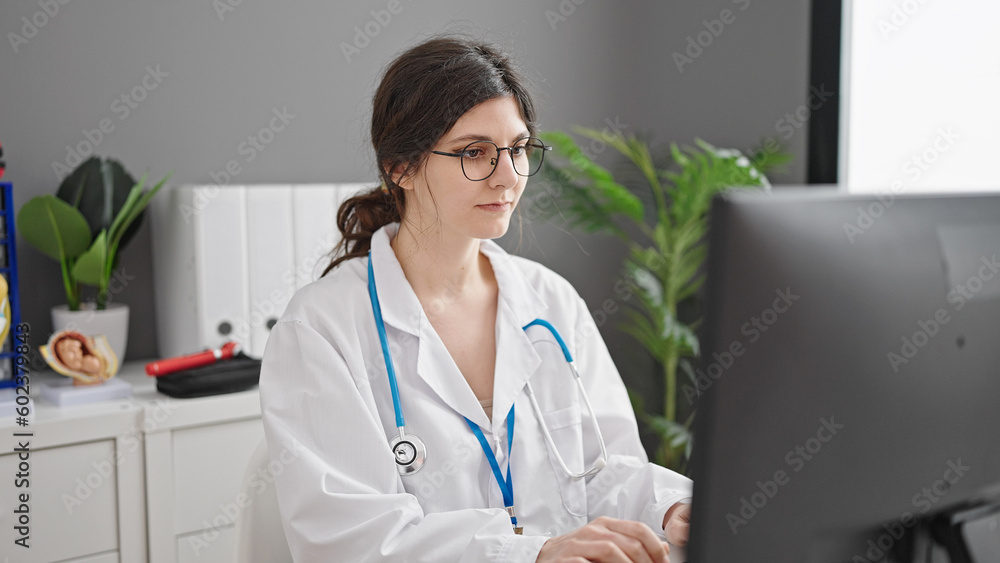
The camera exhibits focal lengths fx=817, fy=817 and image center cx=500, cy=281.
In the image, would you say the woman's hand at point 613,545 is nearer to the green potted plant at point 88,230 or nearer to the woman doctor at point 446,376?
the woman doctor at point 446,376

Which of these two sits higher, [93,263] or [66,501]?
[93,263]

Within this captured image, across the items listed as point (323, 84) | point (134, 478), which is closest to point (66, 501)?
point (134, 478)

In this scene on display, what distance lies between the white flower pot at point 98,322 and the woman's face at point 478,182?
3.65ft

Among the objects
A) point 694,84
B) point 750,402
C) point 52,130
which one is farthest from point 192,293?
point 694,84

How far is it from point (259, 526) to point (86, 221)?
3.85 feet

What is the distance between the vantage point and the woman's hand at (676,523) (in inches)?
44.1

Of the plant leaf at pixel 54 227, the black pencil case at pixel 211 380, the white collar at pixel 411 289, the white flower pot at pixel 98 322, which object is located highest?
the plant leaf at pixel 54 227

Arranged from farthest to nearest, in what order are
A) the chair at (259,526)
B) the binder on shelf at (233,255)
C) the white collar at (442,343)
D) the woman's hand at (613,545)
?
the binder on shelf at (233,255)
the white collar at (442,343)
the chair at (259,526)
the woman's hand at (613,545)

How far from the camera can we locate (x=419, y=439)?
1272 millimetres

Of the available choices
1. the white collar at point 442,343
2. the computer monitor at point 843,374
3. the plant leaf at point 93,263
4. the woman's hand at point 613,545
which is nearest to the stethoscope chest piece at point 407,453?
the white collar at point 442,343

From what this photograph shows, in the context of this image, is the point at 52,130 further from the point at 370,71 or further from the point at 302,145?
the point at 370,71

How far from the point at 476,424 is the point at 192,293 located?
1.13 m

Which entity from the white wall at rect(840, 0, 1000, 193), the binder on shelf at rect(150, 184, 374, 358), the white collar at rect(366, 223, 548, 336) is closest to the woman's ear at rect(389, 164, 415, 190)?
the white collar at rect(366, 223, 548, 336)

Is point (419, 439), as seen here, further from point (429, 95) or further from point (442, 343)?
point (429, 95)
